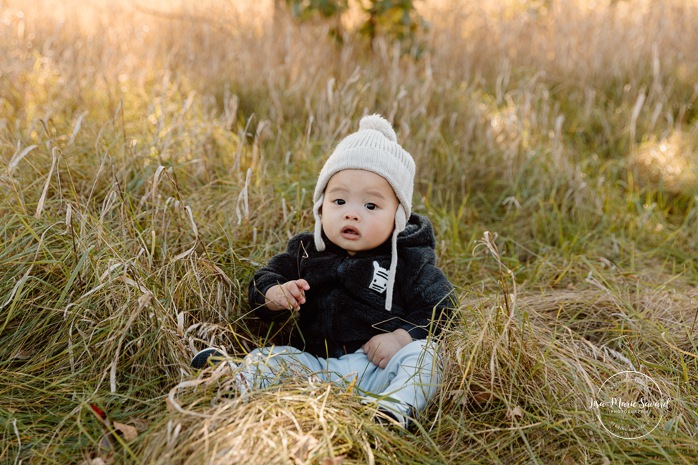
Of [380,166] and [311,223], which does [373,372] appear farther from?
[311,223]

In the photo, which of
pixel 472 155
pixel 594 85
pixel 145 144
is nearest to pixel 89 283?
pixel 145 144

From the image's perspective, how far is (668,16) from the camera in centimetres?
649

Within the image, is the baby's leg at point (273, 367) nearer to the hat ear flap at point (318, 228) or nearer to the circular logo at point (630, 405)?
the hat ear flap at point (318, 228)

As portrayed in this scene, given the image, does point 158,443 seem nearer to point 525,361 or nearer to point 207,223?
point 525,361

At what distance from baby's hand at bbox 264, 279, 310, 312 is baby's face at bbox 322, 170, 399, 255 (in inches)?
8.6

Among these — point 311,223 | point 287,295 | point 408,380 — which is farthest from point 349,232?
point 311,223

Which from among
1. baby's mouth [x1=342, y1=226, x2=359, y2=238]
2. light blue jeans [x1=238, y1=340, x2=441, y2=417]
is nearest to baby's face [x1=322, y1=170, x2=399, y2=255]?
baby's mouth [x1=342, y1=226, x2=359, y2=238]

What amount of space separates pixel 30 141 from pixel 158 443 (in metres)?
2.06

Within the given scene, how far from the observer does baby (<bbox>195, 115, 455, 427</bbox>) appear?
2354 millimetres

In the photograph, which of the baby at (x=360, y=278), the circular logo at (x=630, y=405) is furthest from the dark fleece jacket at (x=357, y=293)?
the circular logo at (x=630, y=405)

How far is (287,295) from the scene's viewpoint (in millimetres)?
2342

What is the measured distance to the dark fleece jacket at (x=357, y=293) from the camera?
2406mm

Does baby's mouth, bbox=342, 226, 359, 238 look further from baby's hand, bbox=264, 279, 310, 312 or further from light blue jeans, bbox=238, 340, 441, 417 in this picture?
light blue jeans, bbox=238, 340, 441, 417

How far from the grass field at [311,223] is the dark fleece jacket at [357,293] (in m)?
0.13
